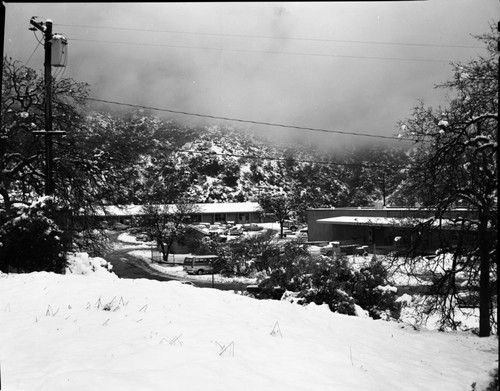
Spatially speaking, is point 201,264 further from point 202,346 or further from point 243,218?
point 243,218

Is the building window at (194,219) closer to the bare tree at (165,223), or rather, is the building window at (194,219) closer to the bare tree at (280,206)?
the bare tree at (165,223)

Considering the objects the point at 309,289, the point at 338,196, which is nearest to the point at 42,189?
the point at 309,289

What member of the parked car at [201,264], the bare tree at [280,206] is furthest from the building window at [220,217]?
the parked car at [201,264]

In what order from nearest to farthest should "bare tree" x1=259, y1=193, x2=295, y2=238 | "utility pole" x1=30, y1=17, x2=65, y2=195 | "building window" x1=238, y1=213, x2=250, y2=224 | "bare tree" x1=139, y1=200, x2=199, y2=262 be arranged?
"utility pole" x1=30, y1=17, x2=65, y2=195
"bare tree" x1=139, y1=200, x2=199, y2=262
"bare tree" x1=259, y1=193, x2=295, y2=238
"building window" x1=238, y1=213, x2=250, y2=224

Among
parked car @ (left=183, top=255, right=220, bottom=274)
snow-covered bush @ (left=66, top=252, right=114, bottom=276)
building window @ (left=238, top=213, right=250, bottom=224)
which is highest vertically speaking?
snow-covered bush @ (left=66, top=252, right=114, bottom=276)

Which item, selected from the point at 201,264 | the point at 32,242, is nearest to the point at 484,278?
the point at 32,242

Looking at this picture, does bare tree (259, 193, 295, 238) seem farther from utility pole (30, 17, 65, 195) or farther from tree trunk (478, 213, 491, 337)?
tree trunk (478, 213, 491, 337)

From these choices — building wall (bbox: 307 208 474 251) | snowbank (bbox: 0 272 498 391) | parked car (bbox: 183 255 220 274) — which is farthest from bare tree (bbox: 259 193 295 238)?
snowbank (bbox: 0 272 498 391)

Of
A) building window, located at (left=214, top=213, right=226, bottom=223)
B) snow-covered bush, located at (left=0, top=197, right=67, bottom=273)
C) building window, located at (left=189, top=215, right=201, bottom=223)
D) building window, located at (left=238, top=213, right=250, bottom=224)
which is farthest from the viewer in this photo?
building window, located at (left=238, top=213, right=250, bottom=224)
